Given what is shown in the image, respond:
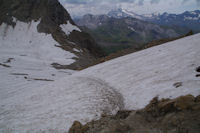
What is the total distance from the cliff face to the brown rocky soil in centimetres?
7091

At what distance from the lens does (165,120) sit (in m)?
6.41

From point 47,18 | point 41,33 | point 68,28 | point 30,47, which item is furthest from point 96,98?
point 68,28

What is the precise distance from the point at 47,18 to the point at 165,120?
305 ft

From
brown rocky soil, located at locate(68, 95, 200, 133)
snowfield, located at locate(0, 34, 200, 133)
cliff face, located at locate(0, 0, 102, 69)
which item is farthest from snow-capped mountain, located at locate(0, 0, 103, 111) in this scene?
brown rocky soil, located at locate(68, 95, 200, 133)

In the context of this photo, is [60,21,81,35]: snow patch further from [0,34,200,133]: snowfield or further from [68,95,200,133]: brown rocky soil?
[68,95,200,133]: brown rocky soil

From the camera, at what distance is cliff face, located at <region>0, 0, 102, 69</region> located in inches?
3209

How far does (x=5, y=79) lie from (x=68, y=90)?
1300 centimetres

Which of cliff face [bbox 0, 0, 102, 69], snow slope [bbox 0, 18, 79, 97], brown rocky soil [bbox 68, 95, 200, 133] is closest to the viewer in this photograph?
brown rocky soil [bbox 68, 95, 200, 133]

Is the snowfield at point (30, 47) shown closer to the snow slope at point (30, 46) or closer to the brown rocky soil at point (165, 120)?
the snow slope at point (30, 46)

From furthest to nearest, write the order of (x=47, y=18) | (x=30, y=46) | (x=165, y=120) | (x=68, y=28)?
(x=68, y=28) → (x=47, y=18) → (x=30, y=46) → (x=165, y=120)

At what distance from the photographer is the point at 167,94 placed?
29.5 ft

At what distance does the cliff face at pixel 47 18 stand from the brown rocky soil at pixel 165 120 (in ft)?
233

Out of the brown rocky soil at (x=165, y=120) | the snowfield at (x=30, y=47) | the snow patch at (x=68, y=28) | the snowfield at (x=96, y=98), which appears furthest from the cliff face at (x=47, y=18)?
the brown rocky soil at (x=165, y=120)

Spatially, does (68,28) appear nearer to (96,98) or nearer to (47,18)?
(47,18)
